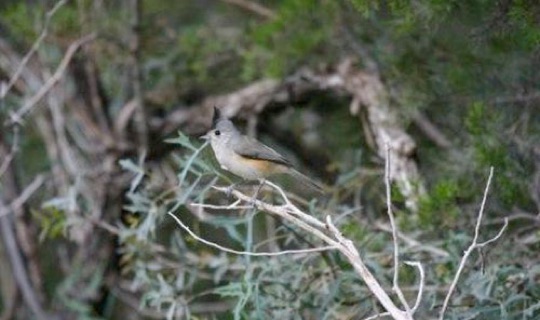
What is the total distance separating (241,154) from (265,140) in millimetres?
1421

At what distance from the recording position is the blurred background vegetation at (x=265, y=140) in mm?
3666

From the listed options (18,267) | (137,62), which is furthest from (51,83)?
(18,267)

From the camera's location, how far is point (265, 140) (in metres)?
5.48

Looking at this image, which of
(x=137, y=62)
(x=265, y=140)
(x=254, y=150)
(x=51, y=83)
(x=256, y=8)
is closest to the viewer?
(x=254, y=150)

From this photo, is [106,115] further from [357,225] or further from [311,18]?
[357,225]

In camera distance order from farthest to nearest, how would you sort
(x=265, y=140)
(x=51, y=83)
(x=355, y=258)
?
(x=265, y=140), (x=51, y=83), (x=355, y=258)

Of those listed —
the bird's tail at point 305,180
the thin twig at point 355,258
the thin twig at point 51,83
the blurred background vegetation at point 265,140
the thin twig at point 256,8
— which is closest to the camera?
the thin twig at point 355,258

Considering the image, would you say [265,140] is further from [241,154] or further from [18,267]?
[241,154]

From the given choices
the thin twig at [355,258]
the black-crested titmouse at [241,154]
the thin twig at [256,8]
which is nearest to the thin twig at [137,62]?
the thin twig at [256,8]

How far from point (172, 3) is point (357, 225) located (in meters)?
2.40

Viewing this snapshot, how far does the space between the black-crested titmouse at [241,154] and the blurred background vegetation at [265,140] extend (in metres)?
0.11

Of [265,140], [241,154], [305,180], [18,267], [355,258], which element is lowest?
[18,267]

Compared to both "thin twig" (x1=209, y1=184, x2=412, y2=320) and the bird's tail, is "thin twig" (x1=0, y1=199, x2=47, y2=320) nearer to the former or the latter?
the bird's tail

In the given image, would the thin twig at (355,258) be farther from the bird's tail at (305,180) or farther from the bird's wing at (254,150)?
the bird's tail at (305,180)
